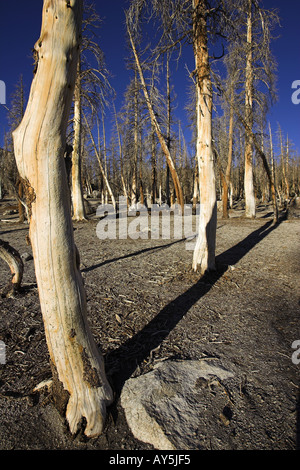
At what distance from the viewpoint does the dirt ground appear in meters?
2.02

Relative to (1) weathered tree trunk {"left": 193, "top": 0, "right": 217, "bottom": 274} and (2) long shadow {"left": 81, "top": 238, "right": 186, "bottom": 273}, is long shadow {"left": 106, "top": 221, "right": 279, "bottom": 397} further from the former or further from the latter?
(2) long shadow {"left": 81, "top": 238, "right": 186, "bottom": 273}

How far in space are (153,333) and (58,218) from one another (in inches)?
86.6

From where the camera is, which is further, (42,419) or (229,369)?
(229,369)

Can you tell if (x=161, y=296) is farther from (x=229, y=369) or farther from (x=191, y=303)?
(x=229, y=369)

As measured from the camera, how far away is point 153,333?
3.42 metres

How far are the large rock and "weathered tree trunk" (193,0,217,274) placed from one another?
2987 mm

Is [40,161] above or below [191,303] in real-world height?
above

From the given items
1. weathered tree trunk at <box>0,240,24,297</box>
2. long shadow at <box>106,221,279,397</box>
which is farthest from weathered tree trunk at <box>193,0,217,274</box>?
weathered tree trunk at <box>0,240,24,297</box>

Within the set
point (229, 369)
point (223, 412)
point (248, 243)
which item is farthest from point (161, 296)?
Answer: point (248, 243)

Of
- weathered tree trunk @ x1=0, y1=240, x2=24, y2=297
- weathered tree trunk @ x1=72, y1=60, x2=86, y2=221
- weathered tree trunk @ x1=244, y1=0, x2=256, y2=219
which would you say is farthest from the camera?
weathered tree trunk @ x1=244, y1=0, x2=256, y2=219

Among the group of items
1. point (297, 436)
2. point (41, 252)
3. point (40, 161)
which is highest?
point (40, 161)

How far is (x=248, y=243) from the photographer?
8719 millimetres

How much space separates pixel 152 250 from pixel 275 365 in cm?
537

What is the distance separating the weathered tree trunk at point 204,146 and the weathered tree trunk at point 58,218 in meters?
3.71
